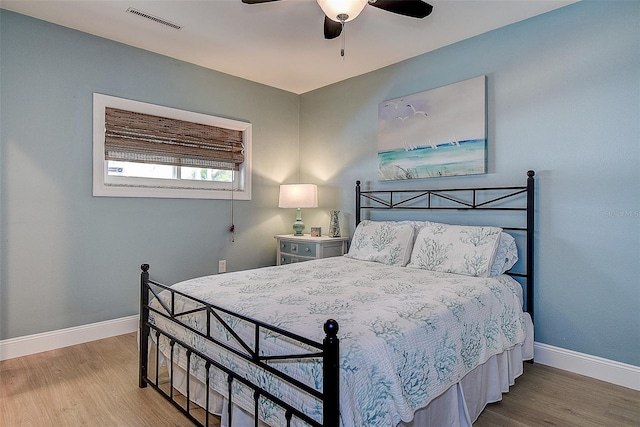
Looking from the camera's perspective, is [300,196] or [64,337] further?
[300,196]

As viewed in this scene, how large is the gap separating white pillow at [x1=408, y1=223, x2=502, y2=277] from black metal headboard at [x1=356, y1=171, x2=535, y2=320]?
1.06 feet

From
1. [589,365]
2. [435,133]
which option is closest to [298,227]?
[435,133]

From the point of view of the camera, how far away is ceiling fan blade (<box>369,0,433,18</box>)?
211 cm

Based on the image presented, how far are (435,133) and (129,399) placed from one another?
3032mm

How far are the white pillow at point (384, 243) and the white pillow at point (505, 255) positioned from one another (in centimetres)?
66

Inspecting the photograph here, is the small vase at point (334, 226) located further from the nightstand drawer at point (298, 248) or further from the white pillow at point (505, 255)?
the white pillow at point (505, 255)

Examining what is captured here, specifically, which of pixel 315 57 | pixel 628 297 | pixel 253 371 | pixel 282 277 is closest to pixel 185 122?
pixel 315 57

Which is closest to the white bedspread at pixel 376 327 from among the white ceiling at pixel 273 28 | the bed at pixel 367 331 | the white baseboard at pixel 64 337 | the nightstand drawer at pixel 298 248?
the bed at pixel 367 331

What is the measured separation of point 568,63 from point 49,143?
13.0ft

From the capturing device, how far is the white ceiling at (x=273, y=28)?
2.66m

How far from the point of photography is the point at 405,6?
215 centimetres

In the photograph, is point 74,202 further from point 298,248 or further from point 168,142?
point 298,248

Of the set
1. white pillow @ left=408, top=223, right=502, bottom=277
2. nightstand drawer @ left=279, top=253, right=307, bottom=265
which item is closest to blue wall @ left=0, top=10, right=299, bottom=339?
nightstand drawer @ left=279, top=253, right=307, bottom=265

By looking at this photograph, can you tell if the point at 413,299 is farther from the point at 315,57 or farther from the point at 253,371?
the point at 315,57
